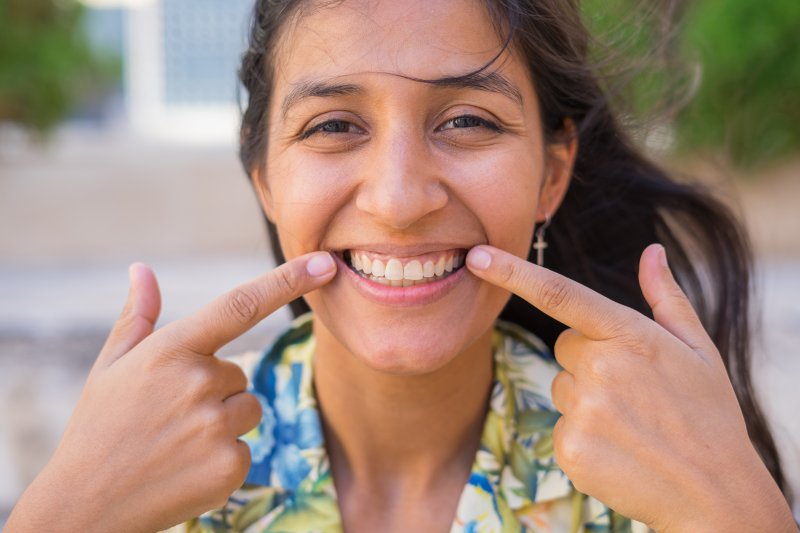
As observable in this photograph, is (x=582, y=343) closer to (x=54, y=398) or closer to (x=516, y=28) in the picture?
(x=516, y=28)

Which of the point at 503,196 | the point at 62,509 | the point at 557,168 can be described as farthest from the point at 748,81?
the point at 62,509

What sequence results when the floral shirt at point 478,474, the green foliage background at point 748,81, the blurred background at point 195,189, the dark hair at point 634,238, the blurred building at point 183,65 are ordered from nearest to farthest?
the floral shirt at point 478,474 < the dark hair at point 634,238 < the blurred background at point 195,189 < the green foliage background at point 748,81 < the blurred building at point 183,65

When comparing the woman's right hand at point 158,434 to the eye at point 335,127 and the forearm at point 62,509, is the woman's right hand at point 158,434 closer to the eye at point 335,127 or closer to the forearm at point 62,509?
the forearm at point 62,509

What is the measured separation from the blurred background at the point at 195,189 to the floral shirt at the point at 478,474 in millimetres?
882

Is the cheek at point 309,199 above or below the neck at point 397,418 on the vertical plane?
above

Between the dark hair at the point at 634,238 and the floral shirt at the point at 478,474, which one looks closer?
the floral shirt at the point at 478,474

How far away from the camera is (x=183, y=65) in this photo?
31312mm

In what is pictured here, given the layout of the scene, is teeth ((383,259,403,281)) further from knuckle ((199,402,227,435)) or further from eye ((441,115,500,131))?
→ knuckle ((199,402,227,435))

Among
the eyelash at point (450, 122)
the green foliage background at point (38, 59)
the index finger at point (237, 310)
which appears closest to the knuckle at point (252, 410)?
the index finger at point (237, 310)

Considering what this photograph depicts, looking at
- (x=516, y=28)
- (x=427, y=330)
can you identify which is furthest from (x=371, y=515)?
(x=516, y=28)

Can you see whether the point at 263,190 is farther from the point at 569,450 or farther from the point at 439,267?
the point at 569,450

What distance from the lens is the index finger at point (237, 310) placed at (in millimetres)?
1789

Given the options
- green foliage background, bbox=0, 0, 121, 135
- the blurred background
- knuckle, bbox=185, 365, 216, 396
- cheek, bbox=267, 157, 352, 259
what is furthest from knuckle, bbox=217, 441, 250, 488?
green foliage background, bbox=0, 0, 121, 135

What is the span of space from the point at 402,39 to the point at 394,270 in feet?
1.58
